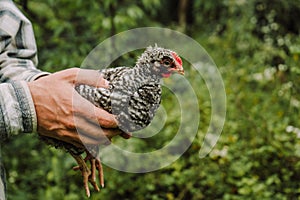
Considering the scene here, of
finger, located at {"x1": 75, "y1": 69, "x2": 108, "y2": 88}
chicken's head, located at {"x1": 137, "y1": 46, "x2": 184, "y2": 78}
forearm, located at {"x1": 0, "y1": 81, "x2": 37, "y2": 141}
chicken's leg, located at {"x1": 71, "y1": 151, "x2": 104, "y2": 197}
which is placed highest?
chicken's head, located at {"x1": 137, "y1": 46, "x2": 184, "y2": 78}

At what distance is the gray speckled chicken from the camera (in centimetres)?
134

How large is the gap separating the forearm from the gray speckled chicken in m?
0.14

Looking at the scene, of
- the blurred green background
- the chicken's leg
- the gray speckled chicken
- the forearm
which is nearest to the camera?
the forearm

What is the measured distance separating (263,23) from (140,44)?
7.09 ft

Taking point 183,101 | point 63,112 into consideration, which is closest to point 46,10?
point 183,101

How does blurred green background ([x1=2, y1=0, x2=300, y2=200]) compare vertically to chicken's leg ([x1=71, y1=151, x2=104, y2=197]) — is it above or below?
above

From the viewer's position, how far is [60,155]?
3.04 meters

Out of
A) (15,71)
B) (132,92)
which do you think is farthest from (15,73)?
(132,92)

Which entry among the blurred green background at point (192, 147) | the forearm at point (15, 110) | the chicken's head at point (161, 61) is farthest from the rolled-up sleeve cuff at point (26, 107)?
the blurred green background at point (192, 147)

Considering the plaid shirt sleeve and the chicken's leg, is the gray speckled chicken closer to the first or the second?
the chicken's leg

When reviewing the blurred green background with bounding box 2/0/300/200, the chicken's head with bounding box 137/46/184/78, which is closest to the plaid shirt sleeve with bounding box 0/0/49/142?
the chicken's head with bounding box 137/46/184/78

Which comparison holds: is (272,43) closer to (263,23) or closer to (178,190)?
(263,23)

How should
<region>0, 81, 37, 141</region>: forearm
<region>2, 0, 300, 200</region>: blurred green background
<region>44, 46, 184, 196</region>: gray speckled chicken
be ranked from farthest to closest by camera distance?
<region>2, 0, 300, 200</region>: blurred green background < <region>44, 46, 184, 196</region>: gray speckled chicken < <region>0, 81, 37, 141</region>: forearm

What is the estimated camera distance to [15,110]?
124cm
